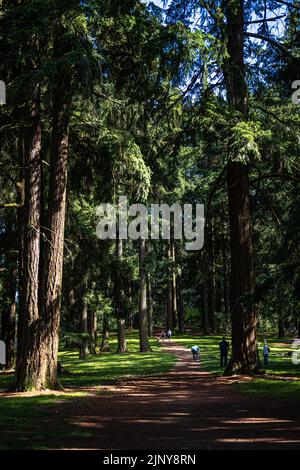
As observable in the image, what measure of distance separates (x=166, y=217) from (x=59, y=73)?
933 inches

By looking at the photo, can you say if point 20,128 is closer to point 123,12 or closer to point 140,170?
Result: point 140,170

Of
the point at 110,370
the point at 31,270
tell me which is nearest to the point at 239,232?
the point at 31,270

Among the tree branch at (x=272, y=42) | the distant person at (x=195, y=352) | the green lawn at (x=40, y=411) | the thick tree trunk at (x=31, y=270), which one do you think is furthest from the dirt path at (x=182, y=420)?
the distant person at (x=195, y=352)

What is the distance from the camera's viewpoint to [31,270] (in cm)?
1279

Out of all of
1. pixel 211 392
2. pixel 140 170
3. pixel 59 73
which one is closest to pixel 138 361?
pixel 211 392

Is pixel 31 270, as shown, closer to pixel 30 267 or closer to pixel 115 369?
pixel 30 267

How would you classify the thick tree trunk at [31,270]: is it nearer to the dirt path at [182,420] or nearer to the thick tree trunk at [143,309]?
the dirt path at [182,420]

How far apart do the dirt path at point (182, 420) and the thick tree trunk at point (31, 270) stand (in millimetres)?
1663

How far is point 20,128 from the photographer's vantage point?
14297mm

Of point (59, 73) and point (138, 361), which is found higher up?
point (59, 73)

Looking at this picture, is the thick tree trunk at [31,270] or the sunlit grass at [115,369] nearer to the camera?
the thick tree trunk at [31,270]

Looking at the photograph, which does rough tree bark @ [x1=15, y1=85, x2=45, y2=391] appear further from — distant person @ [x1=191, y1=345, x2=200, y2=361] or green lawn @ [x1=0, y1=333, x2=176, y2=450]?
distant person @ [x1=191, y1=345, x2=200, y2=361]

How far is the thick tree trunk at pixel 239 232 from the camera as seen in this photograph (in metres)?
15.1

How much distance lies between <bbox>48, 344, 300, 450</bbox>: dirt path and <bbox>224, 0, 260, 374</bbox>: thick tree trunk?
1786mm
